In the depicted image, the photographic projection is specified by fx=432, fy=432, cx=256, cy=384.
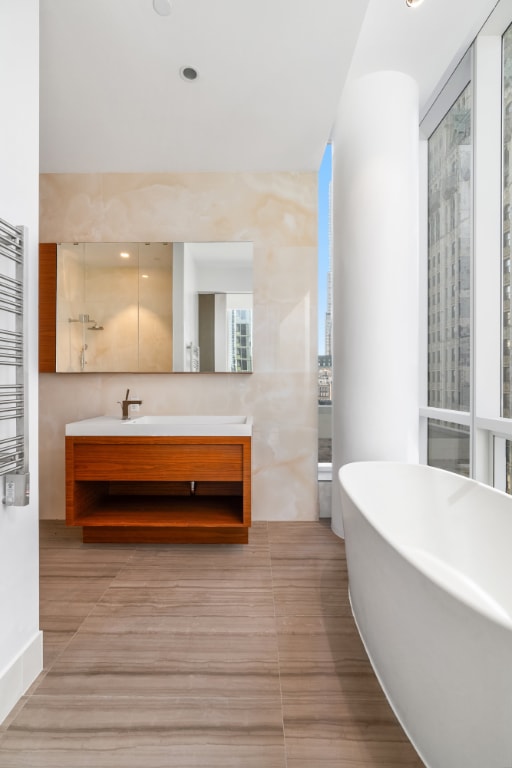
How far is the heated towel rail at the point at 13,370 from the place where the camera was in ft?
4.41

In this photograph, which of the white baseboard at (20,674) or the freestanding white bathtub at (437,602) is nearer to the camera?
the freestanding white bathtub at (437,602)

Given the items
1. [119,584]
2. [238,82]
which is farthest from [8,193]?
[119,584]

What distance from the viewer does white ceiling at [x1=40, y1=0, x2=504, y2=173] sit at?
188 centimetres

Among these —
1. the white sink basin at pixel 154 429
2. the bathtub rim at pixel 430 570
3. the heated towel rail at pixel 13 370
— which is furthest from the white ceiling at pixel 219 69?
the bathtub rim at pixel 430 570

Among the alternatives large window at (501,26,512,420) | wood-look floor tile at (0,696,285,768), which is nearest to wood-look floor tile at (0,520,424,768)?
wood-look floor tile at (0,696,285,768)

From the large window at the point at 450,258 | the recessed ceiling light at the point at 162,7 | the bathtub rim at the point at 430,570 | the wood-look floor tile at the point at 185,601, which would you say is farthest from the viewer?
the large window at the point at 450,258

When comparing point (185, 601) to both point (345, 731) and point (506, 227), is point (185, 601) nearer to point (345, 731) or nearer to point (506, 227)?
point (345, 731)

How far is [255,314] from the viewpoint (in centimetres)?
321

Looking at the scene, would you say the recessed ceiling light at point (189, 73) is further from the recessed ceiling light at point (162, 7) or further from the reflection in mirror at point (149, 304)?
the reflection in mirror at point (149, 304)

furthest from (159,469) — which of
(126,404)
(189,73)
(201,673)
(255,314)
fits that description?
(189,73)

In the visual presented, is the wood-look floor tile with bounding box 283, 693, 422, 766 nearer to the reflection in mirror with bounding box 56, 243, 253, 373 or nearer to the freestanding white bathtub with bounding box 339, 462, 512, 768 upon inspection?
the freestanding white bathtub with bounding box 339, 462, 512, 768

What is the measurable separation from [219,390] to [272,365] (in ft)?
1.44

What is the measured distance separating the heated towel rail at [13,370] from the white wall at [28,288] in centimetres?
4

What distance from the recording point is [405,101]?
2549 mm
